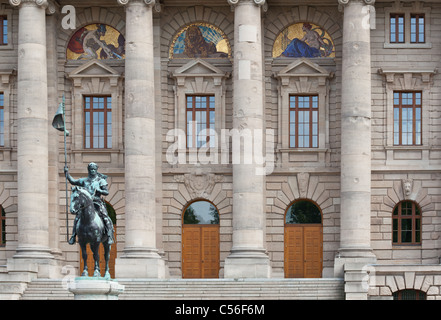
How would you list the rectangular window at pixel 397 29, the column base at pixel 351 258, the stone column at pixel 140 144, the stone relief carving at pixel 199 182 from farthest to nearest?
1. the rectangular window at pixel 397 29
2. the stone relief carving at pixel 199 182
3. the stone column at pixel 140 144
4. the column base at pixel 351 258

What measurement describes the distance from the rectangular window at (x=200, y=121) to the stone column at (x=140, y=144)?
3167 millimetres

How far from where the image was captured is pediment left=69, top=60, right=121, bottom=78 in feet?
206

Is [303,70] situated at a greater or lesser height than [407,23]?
lesser

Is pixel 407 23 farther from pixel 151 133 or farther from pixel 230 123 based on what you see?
pixel 151 133

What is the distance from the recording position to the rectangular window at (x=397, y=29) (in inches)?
2468

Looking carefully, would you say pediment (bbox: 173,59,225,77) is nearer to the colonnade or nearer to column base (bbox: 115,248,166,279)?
the colonnade

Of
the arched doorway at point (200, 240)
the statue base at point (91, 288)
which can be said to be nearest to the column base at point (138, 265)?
the arched doorway at point (200, 240)

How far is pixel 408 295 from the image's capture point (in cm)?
5525

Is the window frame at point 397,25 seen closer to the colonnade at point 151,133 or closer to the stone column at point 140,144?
the colonnade at point 151,133

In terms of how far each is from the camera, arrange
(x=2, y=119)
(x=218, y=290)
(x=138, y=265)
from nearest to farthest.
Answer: (x=218, y=290)
(x=138, y=265)
(x=2, y=119)

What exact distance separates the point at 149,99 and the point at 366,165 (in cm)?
1024

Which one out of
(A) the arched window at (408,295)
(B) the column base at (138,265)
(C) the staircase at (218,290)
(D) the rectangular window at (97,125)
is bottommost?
(A) the arched window at (408,295)

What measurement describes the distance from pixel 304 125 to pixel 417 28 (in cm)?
705

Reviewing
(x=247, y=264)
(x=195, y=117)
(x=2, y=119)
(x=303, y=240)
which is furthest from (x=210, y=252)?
(x=2, y=119)
